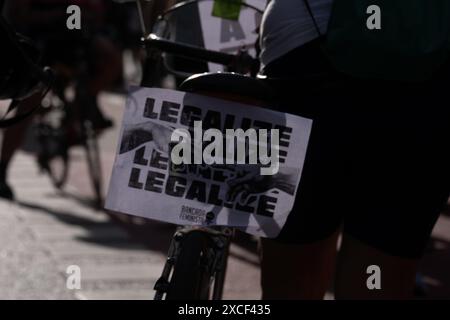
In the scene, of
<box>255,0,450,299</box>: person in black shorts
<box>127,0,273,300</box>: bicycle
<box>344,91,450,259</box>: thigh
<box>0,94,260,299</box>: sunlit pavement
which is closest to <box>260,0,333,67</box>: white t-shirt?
<box>255,0,450,299</box>: person in black shorts

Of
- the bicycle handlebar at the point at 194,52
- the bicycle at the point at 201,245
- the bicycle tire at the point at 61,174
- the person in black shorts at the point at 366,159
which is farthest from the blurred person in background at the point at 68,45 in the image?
the person in black shorts at the point at 366,159

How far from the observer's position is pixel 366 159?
7.36 feet

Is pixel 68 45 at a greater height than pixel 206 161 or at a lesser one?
greater

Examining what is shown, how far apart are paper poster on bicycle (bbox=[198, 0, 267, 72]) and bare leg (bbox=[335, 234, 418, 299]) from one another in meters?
0.95

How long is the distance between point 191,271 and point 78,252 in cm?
285

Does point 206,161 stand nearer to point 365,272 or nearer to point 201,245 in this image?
point 201,245

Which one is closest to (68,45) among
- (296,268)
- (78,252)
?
(78,252)

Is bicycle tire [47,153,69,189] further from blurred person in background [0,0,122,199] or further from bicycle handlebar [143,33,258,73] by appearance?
bicycle handlebar [143,33,258,73]

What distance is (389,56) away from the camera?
84.3 inches

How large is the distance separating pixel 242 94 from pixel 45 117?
5.43 m

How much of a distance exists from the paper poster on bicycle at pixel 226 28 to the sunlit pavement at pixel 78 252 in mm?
1575

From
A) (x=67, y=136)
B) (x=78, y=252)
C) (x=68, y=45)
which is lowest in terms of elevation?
(x=78, y=252)

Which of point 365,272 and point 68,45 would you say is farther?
point 68,45

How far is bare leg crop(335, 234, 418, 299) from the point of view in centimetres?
229
